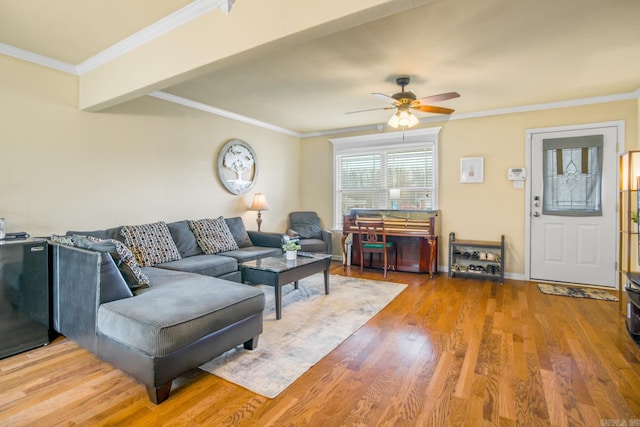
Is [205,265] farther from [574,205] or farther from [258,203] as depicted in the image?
[574,205]

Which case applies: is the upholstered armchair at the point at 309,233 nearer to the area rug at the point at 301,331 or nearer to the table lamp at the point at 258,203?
the table lamp at the point at 258,203

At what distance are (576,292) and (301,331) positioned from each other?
358 centimetres

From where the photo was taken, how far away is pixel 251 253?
4328 mm

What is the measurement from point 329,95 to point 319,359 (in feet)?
10.3

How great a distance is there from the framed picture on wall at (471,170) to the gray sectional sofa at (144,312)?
399 centimetres

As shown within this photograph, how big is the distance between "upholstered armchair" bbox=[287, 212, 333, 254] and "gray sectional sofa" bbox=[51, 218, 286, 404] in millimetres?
2633

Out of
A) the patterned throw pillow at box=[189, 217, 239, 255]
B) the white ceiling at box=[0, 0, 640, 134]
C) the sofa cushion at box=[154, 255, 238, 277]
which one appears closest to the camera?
the white ceiling at box=[0, 0, 640, 134]

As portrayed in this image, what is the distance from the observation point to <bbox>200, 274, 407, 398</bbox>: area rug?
221 cm

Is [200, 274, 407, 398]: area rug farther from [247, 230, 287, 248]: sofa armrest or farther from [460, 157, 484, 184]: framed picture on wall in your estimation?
[460, 157, 484, 184]: framed picture on wall

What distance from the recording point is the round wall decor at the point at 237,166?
5008 millimetres

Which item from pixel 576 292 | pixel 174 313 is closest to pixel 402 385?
pixel 174 313

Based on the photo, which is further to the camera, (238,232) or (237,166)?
(237,166)

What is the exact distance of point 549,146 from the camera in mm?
4590

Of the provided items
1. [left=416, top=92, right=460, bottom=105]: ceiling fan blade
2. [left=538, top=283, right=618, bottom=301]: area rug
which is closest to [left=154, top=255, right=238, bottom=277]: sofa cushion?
[left=416, top=92, right=460, bottom=105]: ceiling fan blade
